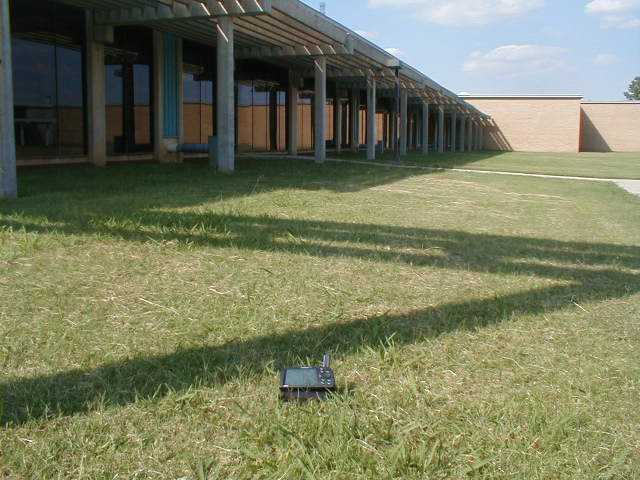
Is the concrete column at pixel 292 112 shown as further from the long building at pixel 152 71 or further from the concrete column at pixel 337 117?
the concrete column at pixel 337 117

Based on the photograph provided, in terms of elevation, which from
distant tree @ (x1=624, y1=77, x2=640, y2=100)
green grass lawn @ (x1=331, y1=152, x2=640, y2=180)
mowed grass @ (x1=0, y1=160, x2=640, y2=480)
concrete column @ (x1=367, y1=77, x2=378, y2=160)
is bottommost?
mowed grass @ (x1=0, y1=160, x2=640, y2=480)

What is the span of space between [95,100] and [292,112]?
12451 millimetres

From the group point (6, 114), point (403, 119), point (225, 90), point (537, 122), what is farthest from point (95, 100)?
point (537, 122)

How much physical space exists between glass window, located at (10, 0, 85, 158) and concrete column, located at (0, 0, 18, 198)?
6614mm

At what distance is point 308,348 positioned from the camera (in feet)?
11.0

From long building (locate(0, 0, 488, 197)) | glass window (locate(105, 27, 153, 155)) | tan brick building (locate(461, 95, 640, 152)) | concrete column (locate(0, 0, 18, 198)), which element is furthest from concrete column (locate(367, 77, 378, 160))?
tan brick building (locate(461, 95, 640, 152))

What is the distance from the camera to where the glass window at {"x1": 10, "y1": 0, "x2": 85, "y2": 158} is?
14.6 metres

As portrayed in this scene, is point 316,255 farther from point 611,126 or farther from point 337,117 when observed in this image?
point 611,126

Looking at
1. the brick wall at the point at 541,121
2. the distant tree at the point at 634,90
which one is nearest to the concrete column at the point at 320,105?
the brick wall at the point at 541,121

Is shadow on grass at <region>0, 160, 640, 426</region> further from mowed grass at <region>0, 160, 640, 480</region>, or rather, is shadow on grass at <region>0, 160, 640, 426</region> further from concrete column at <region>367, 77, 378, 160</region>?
concrete column at <region>367, 77, 378, 160</region>

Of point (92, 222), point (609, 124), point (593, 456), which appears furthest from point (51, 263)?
point (609, 124)

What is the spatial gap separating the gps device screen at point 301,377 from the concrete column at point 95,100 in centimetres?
1516

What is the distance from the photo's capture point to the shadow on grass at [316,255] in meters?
2.81

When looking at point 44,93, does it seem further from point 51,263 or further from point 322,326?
point 322,326
